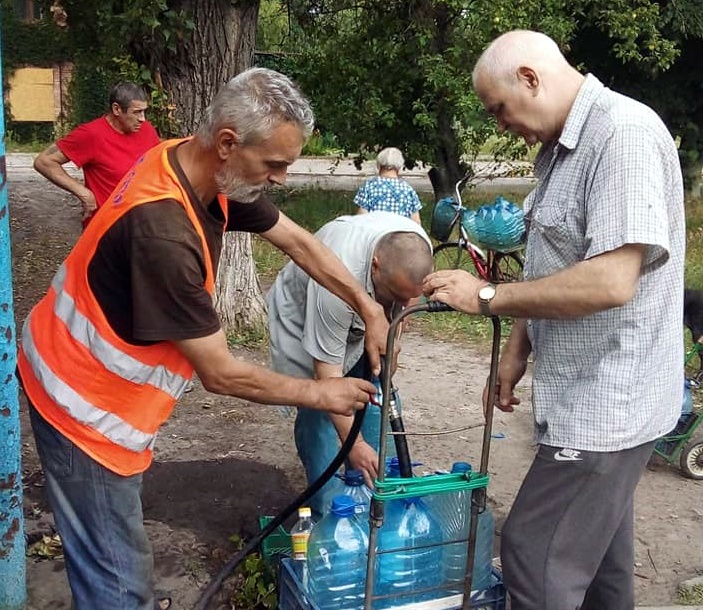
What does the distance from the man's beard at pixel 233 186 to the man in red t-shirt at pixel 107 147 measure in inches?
141

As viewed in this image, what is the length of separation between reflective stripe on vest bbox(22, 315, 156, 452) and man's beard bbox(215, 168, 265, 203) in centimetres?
70

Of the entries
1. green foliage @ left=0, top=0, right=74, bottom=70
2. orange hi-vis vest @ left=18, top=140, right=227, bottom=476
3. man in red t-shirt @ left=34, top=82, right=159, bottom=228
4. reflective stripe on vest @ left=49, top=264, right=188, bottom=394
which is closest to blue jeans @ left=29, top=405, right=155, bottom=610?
orange hi-vis vest @ left=18, top=140, right=227, bottom=476

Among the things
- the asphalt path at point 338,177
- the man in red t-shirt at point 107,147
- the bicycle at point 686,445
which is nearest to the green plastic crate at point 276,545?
the bicycle at point 686,445

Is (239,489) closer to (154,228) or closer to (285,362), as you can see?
(285,362)

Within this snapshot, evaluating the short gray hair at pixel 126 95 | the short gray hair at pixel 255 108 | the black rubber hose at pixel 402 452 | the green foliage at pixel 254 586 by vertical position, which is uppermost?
the short gray hair at pixel 255 108

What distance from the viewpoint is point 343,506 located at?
303cm

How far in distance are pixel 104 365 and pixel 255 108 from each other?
81 cm

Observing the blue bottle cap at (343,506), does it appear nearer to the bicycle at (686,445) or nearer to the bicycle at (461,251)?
the bicycle at (686,445)

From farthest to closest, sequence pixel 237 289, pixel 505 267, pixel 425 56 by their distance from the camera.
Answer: pixel 425 56
pixel 505 267
pixel 237 289

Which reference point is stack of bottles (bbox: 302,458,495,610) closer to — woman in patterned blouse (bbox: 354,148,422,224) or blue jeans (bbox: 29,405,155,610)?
blue jeans (bbox: 29,405,155,610)

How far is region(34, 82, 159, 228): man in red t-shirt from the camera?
586 centimetres

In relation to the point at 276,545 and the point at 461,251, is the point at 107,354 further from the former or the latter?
the point at 461,251

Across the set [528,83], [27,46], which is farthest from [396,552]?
[27,46]

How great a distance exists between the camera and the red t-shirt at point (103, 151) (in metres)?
5.92
